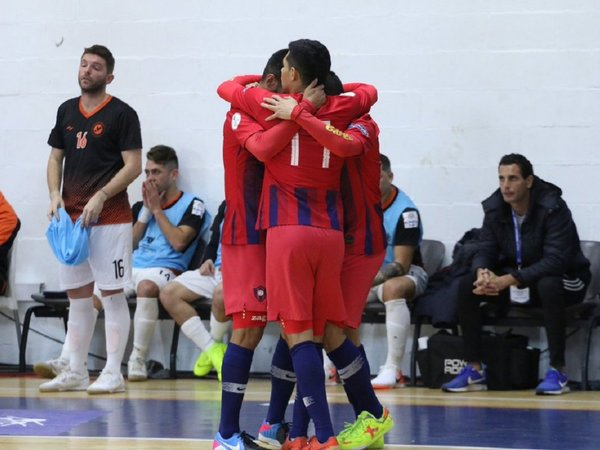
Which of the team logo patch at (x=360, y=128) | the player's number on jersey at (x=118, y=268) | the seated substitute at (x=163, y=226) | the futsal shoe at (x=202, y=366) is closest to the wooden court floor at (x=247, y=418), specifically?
the futsal shoe at (x=202, y=366)

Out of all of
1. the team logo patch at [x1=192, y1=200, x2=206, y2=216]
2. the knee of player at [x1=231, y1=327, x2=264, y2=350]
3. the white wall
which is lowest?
the knee of player at [x1=231, y1=327, x2=264, y2=350]

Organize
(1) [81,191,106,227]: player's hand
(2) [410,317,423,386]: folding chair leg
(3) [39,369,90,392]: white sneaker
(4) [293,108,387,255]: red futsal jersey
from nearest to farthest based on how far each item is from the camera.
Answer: (4) [293,108,387,255]: red futsal jersey < (1) [81,191,106,227]: player's hand < (3) [39,369,90,392]: white sneaker < (2) [410,317,423,386]: folding chair leg

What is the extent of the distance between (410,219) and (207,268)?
131cm

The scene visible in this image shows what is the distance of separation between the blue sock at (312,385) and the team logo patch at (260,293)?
222 mm

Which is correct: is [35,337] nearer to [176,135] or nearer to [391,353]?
[176,135]

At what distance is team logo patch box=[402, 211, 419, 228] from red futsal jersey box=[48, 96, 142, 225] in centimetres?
166

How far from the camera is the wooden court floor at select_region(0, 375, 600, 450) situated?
15.0 feet

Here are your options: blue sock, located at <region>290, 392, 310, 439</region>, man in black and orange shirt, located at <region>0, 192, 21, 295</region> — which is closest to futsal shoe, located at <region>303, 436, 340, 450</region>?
blue sock, located at <region>290, 392, 310, 439</region>

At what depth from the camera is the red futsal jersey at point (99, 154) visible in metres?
6.38

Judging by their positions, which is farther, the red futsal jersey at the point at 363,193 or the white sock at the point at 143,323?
the white sock at the point at 143,323

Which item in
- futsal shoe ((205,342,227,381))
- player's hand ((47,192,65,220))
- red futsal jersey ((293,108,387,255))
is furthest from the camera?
futsal shoe ((205,342,227,381))

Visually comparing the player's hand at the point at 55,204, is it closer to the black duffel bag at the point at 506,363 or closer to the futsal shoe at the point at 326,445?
the black duffel bag at the point at 506,363

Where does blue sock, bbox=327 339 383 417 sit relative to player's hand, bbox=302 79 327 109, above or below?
below

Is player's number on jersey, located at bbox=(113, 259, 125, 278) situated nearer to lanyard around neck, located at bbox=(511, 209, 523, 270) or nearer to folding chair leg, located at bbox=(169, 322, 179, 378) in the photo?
folding chair leg, located at bbox=(169, 322, 179, 378)
